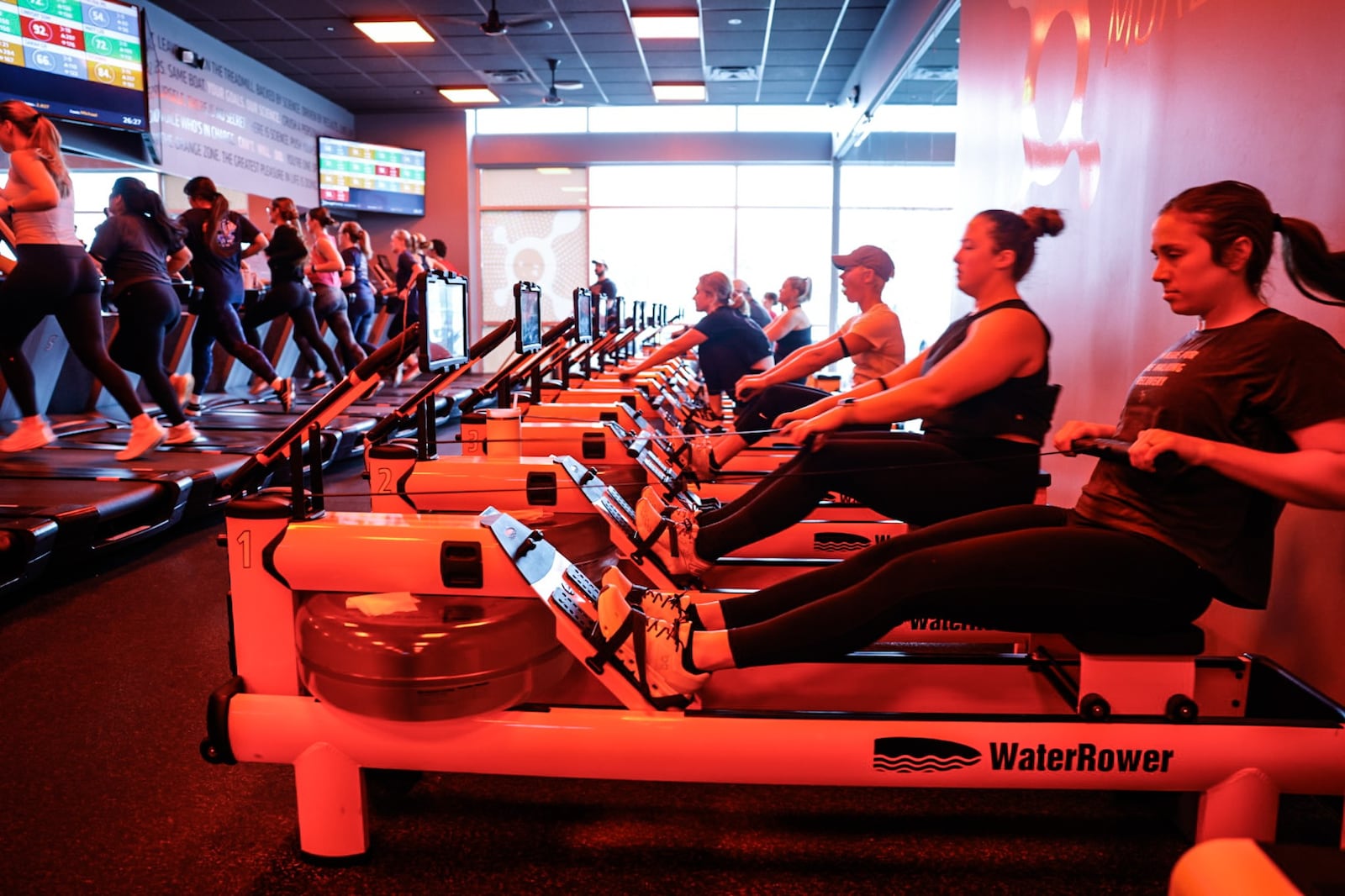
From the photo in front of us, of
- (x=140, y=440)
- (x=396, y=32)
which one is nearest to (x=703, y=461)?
(x=140, y=440)

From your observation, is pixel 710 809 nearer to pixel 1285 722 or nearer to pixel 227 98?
pixel 1285 722

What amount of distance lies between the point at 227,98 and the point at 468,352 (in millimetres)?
8397

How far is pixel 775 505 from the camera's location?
2393 mm

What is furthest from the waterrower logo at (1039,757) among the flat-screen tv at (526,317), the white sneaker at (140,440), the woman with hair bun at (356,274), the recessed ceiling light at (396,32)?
the recessed ceiling light at (396,32)

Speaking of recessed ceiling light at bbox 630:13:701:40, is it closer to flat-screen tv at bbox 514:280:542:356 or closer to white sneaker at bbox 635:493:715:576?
flat-screen tv at bbox 514:280:542:356

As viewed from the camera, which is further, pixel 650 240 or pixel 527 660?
Answer: pixel 650 240

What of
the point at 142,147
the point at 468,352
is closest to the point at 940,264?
the point at 468,352

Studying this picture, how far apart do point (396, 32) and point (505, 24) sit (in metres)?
1.64

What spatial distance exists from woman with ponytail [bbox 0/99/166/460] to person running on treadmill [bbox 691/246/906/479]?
2.70 metres

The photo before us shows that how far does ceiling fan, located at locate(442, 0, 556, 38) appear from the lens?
310 inches

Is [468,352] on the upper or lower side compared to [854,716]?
upper

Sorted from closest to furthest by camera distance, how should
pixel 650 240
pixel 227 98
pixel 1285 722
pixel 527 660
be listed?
pixel 1285 722 → pixel 527 660 → pixel 227 98 → pixel 650 240

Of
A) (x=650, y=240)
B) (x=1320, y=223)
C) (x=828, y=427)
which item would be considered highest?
(x=650, y=240)

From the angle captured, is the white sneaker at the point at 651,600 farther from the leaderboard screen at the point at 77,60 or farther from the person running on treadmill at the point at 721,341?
the leaderboard screen at the point at 77,60
